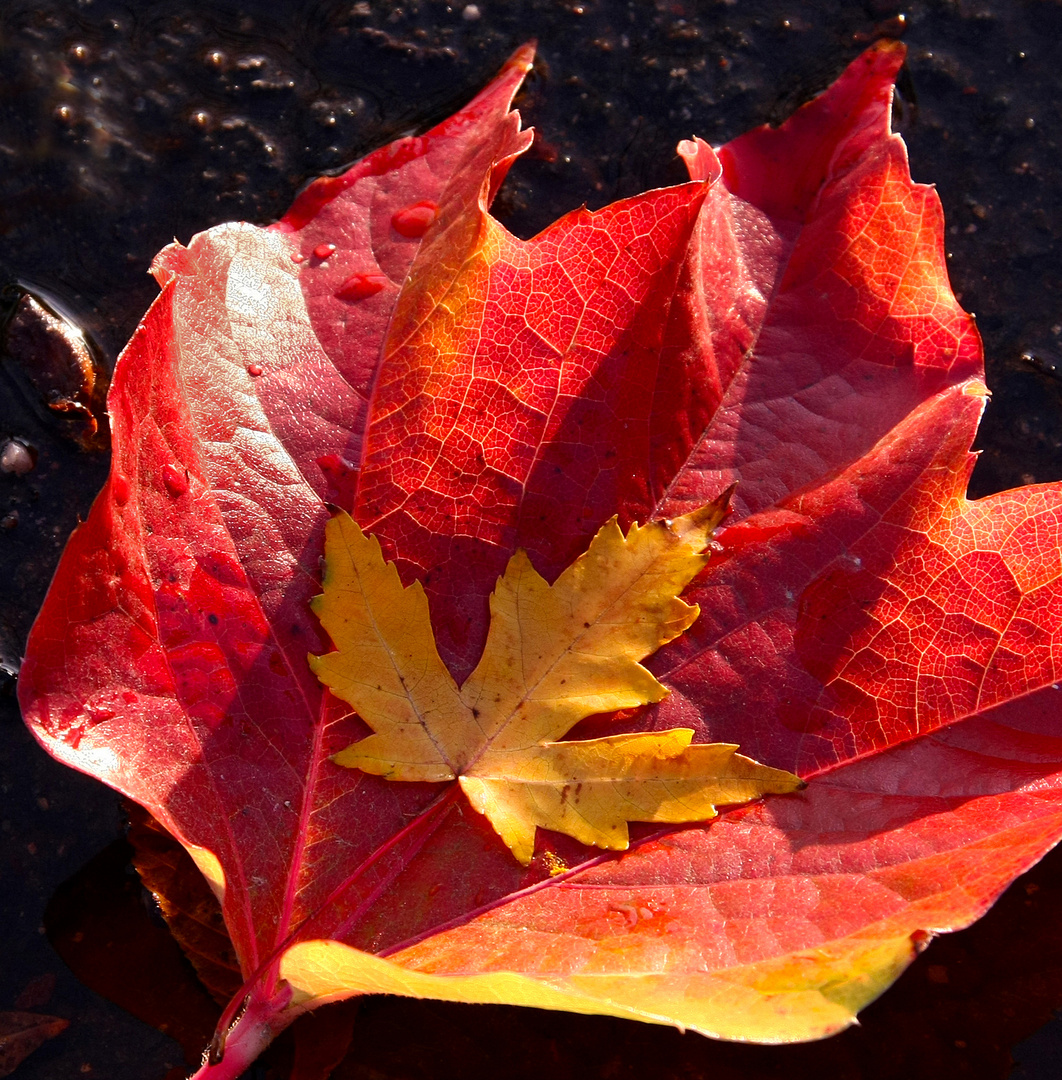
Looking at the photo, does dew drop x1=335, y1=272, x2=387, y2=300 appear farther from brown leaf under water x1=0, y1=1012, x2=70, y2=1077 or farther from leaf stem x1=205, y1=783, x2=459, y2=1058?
brown leaf under water x1=0, y1=1012, x2=70, y2=1077

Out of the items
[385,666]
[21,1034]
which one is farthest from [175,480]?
[21,1034]

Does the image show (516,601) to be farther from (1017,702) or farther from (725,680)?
(1017,702)

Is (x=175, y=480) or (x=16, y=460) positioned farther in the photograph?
(x=16, y=460)

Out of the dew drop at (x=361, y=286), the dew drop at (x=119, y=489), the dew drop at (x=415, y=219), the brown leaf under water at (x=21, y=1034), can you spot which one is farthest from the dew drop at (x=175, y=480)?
the brown leaf under water at (x=21, y=1034)

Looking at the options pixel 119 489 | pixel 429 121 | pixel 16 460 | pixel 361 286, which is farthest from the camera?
pixel 429 121

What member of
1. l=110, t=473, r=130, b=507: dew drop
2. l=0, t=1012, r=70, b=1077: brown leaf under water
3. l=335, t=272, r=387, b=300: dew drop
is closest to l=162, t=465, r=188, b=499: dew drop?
l=110, t=473, r=130, b=507: dew drop

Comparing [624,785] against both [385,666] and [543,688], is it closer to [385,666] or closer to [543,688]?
[543,688]

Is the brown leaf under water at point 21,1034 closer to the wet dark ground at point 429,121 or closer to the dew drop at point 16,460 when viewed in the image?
the wet dark ground at point 429,121
